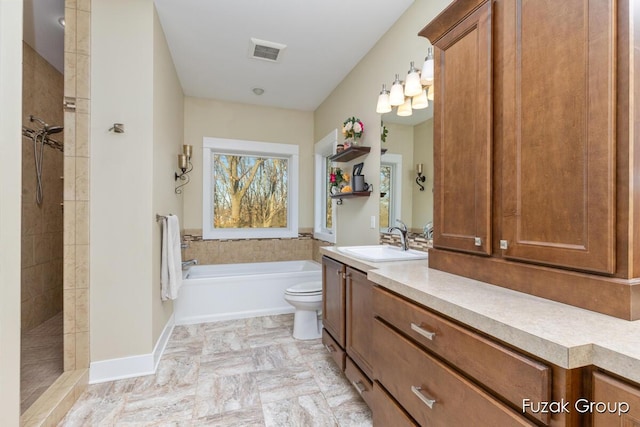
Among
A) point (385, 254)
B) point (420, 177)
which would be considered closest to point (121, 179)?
point (385, 254)

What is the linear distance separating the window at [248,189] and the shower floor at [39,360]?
5.62ft

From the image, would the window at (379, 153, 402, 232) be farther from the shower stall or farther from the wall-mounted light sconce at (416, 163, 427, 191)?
the shower stall

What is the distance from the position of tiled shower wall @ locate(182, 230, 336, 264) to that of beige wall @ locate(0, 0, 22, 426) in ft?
8.11

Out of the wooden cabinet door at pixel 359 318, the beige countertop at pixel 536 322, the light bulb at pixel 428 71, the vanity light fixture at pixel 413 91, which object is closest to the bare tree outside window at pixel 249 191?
the vanity light fixture at pixel 413 91

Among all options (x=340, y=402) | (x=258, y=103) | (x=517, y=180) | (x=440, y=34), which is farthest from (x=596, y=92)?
(x=258, y=103)

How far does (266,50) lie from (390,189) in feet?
5.69

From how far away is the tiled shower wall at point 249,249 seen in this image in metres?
3.75

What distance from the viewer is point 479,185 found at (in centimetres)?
121

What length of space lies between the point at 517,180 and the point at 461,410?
0.80 metres

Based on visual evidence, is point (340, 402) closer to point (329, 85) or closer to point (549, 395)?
point (549, 395)

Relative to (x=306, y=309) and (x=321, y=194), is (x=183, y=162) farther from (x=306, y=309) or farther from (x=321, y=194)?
(x=306, y=309)

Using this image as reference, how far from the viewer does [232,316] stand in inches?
126

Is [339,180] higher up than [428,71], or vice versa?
[428,71]

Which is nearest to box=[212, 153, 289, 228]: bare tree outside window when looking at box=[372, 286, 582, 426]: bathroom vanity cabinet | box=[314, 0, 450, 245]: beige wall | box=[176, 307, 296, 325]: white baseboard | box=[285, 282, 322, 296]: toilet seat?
box=[314, 0, 450, 245]: beige wall
